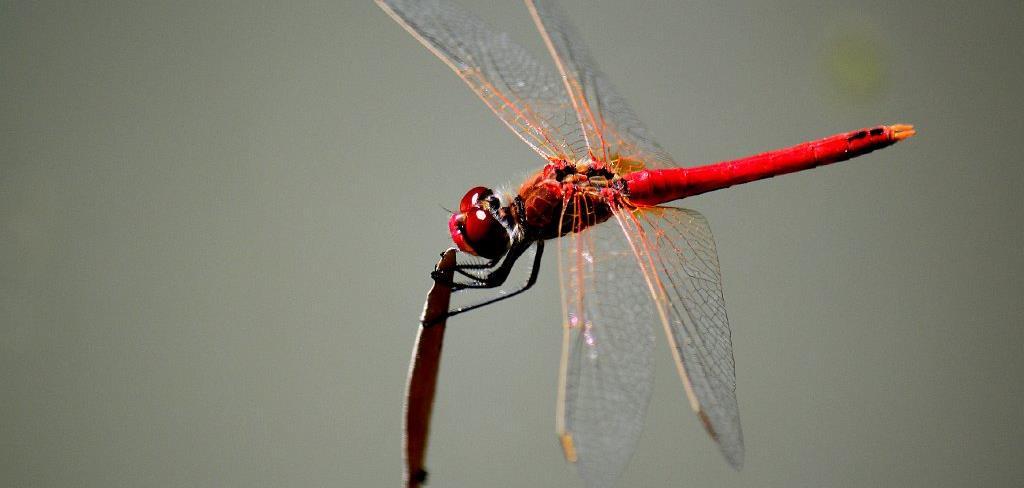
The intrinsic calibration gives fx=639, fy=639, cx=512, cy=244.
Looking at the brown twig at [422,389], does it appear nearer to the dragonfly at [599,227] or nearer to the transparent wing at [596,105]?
the dragonfly at [599,227]

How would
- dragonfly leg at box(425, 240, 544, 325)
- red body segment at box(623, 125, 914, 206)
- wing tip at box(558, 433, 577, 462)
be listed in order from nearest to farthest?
1. wing tip at box(558, 433, 577, 462)
2. dragonfly leg at box(425, 240, 544, 325)
3. red body segment at box(623, 125, 914, 206)

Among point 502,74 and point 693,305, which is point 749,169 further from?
point 502,74

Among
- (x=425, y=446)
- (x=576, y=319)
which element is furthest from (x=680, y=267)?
(x=425, y=446)

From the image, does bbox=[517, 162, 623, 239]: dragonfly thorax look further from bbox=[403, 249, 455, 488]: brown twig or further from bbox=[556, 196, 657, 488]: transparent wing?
bbox=[403, 249, 455, 488]: brown twig

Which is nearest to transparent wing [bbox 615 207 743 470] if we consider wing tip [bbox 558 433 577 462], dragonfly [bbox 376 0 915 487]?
dragonfly [bbox 376 0 915 487]

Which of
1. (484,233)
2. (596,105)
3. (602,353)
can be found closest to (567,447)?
(602,353)

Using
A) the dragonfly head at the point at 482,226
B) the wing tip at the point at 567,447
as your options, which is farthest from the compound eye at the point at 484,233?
the wing tip at the point at 567,447
